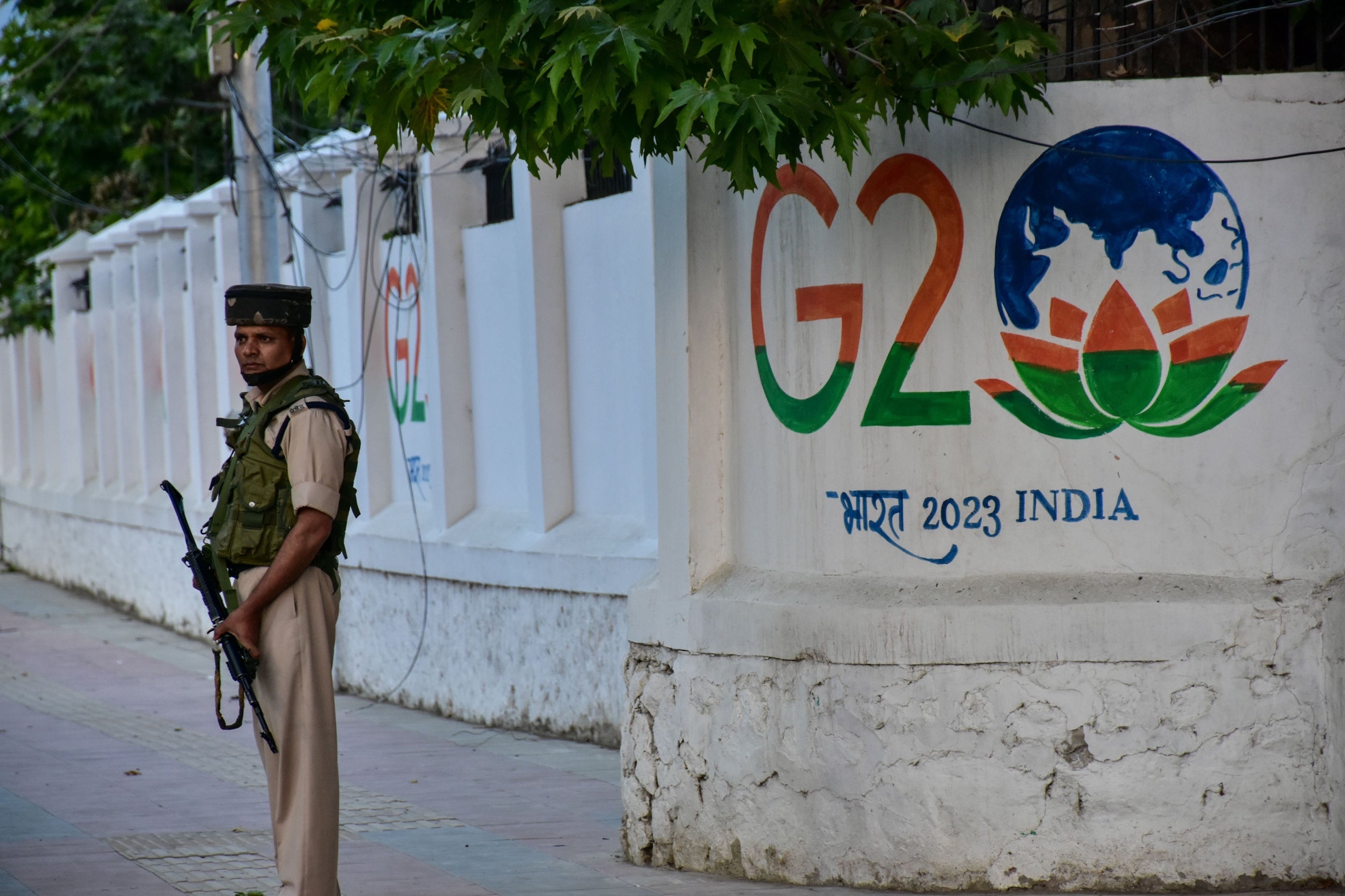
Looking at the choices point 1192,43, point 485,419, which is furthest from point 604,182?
point 1192,43

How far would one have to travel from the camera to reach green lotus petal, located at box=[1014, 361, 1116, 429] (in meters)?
5.54

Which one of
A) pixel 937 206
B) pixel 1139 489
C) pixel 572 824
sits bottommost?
pixel 572 824

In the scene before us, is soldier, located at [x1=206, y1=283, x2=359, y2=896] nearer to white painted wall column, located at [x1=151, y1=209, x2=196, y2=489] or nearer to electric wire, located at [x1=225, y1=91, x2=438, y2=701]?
electric wire, located at [x1=225, y1=91, x2=438, y2=701]

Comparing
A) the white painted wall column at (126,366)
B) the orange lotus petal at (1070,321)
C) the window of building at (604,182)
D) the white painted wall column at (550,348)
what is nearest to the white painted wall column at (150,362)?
the white painted wall column at (126,366)

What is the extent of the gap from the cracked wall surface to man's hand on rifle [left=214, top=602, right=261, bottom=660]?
6.36 ft

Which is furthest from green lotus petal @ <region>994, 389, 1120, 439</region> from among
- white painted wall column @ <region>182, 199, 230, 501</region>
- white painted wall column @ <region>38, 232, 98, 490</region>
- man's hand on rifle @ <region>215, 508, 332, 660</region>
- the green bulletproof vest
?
white painted wall column @ <region>38, 232, 98, 490</region>

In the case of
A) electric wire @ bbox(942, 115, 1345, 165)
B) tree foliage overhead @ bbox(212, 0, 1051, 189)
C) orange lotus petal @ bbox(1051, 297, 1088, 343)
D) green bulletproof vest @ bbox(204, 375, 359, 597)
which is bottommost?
green bulletproof vest @ bbox(204, 375, 359, 597)

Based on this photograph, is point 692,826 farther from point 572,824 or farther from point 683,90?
point 683,90

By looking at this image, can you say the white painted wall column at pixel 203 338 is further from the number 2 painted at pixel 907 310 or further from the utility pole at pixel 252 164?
the number 2 painted at pixel 907 310

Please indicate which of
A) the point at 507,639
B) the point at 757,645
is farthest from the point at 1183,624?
the point at 507,639

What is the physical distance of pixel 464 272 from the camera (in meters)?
10.6

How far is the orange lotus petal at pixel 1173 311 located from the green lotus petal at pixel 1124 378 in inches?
3.8

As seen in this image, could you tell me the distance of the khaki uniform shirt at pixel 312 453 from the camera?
502 centimetres

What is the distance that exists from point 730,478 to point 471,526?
438 centimetres
